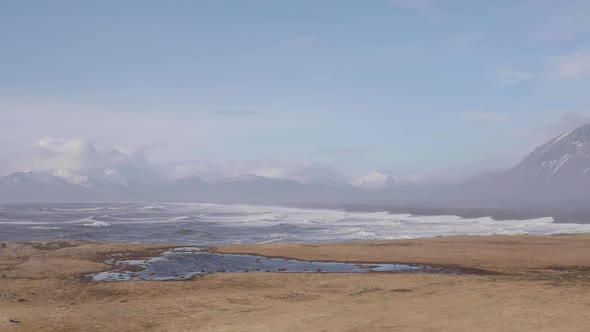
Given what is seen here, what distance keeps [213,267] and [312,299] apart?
42.1 feet

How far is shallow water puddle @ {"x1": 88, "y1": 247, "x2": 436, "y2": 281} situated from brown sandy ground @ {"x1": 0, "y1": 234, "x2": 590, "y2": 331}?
1.77 m

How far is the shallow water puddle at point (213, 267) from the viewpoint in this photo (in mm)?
28422

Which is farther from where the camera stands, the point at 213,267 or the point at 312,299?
the point at 213,267

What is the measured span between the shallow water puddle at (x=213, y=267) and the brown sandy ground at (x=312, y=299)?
1769 millimetres

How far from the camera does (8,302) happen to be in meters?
20.6

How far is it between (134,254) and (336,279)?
1763 centimetres

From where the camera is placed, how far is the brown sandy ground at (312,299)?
1443 centimetres

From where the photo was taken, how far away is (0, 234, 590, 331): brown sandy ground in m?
14.4

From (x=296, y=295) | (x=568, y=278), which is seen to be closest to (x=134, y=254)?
(x=296, y=295)

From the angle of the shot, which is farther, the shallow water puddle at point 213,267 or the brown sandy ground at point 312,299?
the shallow water puddle at point 213,267

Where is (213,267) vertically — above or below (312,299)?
above

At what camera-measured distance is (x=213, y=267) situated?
105ft

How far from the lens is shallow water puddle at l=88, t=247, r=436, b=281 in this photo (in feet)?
93.2

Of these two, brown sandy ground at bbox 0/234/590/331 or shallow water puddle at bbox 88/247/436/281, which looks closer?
brown sandy ground at bbox 0/234/590/331
